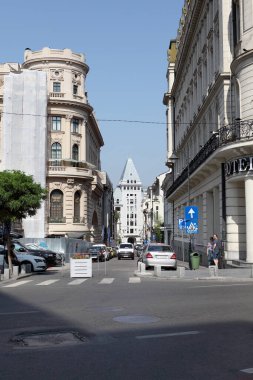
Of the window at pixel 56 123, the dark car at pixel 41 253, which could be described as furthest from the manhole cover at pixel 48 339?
the window at pixel 56 123

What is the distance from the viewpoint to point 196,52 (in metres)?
40.7

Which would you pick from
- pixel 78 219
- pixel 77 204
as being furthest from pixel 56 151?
pixel 78 219

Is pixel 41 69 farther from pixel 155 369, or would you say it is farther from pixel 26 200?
pixel 155 369

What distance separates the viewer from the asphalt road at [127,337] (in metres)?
6.38

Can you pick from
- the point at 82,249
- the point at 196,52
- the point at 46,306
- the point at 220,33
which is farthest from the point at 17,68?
the point at 46,306

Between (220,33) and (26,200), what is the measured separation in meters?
14.3

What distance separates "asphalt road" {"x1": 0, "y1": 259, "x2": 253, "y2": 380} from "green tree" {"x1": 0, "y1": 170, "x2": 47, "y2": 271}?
10.8 meters

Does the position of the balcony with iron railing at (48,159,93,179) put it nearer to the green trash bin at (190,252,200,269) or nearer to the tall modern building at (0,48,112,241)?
the tall modern building at (0,48,112,241)

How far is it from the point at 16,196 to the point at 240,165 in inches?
427

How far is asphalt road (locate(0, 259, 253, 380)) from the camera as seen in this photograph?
638 centimetres

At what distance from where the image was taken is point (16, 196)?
2502 centimetres

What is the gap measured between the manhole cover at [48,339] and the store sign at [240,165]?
17025 millimetres

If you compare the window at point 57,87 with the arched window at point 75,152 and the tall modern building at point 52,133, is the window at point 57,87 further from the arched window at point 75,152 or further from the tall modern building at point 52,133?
the arched window at point 75,152

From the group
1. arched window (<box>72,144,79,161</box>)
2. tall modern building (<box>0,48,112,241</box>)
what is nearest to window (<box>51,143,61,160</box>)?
tall modern building (<box>0,48,112,241</box>)
